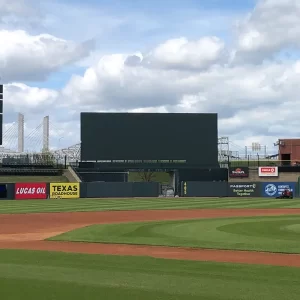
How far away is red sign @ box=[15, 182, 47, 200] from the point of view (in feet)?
179

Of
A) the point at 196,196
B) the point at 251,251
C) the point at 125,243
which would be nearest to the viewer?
the point at 251,251

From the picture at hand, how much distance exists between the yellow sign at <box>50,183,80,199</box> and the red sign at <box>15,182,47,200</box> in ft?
2.78

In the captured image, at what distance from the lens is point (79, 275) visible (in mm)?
10297

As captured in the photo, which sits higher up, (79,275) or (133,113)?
(133,113)

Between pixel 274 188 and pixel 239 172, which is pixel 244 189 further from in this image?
pixel 239 172

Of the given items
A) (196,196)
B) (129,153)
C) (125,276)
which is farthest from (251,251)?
(129,153)

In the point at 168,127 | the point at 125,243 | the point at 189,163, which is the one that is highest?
the point at 168,127

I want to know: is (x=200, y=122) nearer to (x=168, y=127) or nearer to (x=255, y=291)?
(x=168, y=127)

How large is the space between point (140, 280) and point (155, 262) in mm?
2938

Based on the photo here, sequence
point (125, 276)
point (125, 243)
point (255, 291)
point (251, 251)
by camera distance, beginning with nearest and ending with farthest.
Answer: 1. point (255, 291)
2. point (125, 276)
3. point (251, 251)
4. point (125, 243)

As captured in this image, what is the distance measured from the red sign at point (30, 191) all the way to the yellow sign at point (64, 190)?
849 mm

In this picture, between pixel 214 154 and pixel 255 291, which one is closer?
pixel 255 291

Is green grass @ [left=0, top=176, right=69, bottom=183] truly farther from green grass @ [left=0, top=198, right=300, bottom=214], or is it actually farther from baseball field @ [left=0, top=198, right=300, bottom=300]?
baseball field @ [left=0, top=198, right=300, bottom=300]

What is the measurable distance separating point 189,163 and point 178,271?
63460 millimetres
